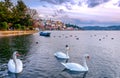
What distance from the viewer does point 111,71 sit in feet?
87.0

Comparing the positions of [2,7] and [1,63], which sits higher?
[2,7]

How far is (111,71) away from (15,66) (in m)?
9.48

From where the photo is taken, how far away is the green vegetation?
11325 centimetres

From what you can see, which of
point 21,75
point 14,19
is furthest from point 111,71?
point 14,19

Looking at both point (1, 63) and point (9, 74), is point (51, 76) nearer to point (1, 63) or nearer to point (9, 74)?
point (9, 74)

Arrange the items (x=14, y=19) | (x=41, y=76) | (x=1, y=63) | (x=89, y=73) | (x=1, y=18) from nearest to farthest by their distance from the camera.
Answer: (x=41, y=76), (x=89, y=73), (x=1, y=63), (x=1, y=18), (x=14, y=19)

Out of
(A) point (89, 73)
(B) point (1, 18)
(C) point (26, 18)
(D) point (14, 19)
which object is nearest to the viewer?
(A) point (89, 73)

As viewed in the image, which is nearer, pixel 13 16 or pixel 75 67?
pixel 75 67

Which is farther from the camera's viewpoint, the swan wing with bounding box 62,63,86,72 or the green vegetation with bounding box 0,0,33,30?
the green vegetation with bounding box 0,0,33,30

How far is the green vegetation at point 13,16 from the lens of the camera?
113 metres

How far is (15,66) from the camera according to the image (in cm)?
2412

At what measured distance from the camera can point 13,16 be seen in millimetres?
124250

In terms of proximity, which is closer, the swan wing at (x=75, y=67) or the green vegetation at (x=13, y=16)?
the swan wing at (x=75, y=67)

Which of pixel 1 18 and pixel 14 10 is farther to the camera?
pixel 14 10
